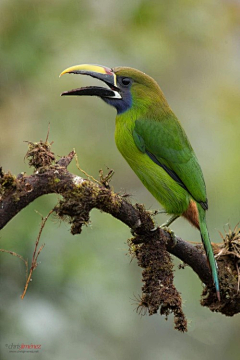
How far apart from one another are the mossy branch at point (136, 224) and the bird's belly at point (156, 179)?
1.20ft

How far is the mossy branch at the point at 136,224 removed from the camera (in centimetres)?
234

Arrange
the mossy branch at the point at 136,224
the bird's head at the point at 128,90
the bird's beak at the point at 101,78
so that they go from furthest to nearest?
the bird's head at the point at 128,90 → the bird's beak at the point at 101,78 → the mossy branch at the point at 136,224

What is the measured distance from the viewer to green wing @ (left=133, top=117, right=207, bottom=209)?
3.54m

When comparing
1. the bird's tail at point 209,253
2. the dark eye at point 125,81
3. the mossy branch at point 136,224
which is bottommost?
the mossy branch at point 136,224

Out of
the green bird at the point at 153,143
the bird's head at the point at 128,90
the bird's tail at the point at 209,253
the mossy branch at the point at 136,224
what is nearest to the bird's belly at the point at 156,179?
the green bird at the point at 153,143

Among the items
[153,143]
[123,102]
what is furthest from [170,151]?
[123,102]

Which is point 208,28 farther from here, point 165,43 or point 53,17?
point 53,17

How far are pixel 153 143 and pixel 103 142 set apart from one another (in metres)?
0.79

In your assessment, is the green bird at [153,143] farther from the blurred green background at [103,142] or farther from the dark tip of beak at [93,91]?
the blurred green background at [103,142]

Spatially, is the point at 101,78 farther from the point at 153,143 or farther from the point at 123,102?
the point at 153,143

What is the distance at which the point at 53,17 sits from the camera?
4.05 meters

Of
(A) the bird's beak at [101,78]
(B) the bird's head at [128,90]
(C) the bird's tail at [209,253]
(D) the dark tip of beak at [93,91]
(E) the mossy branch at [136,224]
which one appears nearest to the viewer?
(E) the mossy branch at [136,224]

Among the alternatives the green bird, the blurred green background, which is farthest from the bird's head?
the blurred green background

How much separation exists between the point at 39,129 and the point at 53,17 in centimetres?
78
